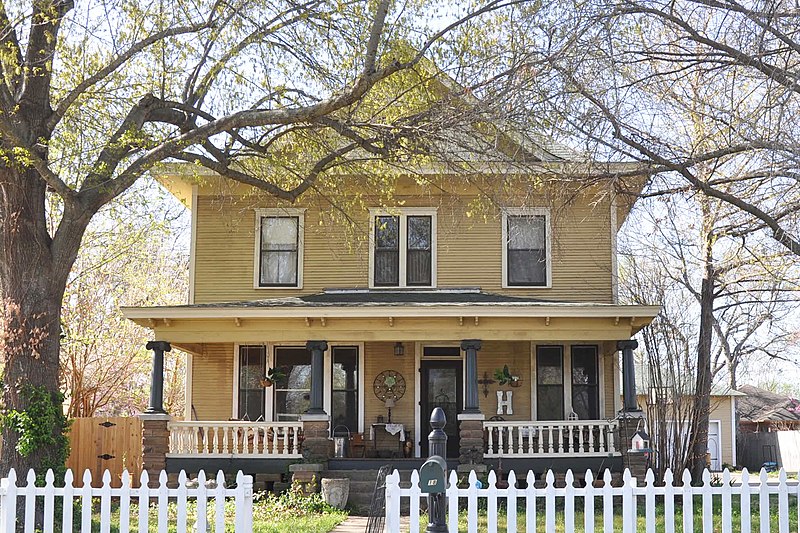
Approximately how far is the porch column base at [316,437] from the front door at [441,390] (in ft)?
9.88

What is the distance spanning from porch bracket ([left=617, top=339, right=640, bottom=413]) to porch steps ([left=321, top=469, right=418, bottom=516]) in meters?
4.02

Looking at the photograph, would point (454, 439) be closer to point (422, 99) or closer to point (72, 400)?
point (422, 99)

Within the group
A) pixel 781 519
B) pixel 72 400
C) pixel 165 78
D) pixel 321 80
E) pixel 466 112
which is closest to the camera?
pixel 781 519

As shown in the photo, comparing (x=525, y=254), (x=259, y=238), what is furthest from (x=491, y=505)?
(x=259, y=238)

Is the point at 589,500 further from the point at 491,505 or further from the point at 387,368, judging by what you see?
the point at 387,368

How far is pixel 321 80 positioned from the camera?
14.4m

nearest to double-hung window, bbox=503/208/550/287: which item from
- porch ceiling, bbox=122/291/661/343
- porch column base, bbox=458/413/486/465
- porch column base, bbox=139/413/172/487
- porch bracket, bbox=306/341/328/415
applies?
porch ceiling, bbox=122/291/661/343

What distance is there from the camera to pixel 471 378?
16.8m

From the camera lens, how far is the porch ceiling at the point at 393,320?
54.5ft

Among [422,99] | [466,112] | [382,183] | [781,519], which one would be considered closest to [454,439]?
[382,183]

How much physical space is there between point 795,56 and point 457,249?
9536 mm

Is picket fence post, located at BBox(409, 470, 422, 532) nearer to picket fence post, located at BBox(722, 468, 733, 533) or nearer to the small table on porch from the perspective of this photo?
picket fence post, located at BBox(722, 468, 733, 533)

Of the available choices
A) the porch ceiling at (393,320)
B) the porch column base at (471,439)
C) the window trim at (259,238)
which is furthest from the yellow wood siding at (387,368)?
the porch column base at (471,439)

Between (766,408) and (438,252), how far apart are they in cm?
2614
